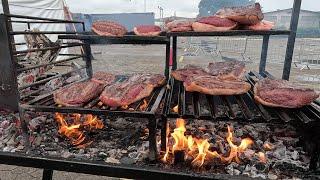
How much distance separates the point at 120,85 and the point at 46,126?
156 cm

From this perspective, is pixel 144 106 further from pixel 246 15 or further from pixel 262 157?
pixel 246 15

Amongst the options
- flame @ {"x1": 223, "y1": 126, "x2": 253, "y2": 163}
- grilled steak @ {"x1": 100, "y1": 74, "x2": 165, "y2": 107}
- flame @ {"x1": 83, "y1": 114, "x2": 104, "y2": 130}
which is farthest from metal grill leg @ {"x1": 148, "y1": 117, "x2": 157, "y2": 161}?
flame @ {"x1": 83, "y1": 114, "x2": 104, "y2": 130}

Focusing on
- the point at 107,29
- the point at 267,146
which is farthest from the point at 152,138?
the point at 107,29

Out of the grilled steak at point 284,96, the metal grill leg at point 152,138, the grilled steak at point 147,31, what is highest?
the grilled steak at point 147,31

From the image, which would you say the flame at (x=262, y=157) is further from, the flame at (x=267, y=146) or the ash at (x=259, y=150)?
the flame at (x=267, y=146)

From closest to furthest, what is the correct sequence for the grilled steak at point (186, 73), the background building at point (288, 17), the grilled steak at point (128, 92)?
the grilled steak at point (128, 92), the grilled steak at point (186, 73), the background building at point (288, 17)

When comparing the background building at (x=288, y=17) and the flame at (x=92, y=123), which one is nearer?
the flame at (x=92, y=123)

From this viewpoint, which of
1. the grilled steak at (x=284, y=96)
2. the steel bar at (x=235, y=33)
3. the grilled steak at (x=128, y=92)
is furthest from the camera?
the steel bar at (x=235, y=33)

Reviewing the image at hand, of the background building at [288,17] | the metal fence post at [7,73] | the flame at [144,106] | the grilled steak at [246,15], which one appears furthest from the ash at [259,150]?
the background building at [288,17]

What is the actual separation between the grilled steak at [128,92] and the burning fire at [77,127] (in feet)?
2.81

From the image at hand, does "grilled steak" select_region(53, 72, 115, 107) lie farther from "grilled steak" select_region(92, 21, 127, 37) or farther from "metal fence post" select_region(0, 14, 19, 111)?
"grilled steak" select_region(92, 21, 127, 37)

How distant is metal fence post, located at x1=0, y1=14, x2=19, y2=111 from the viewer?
2725 millimetres

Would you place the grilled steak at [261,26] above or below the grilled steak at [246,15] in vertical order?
below

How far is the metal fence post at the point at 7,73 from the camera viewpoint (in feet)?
8.94
